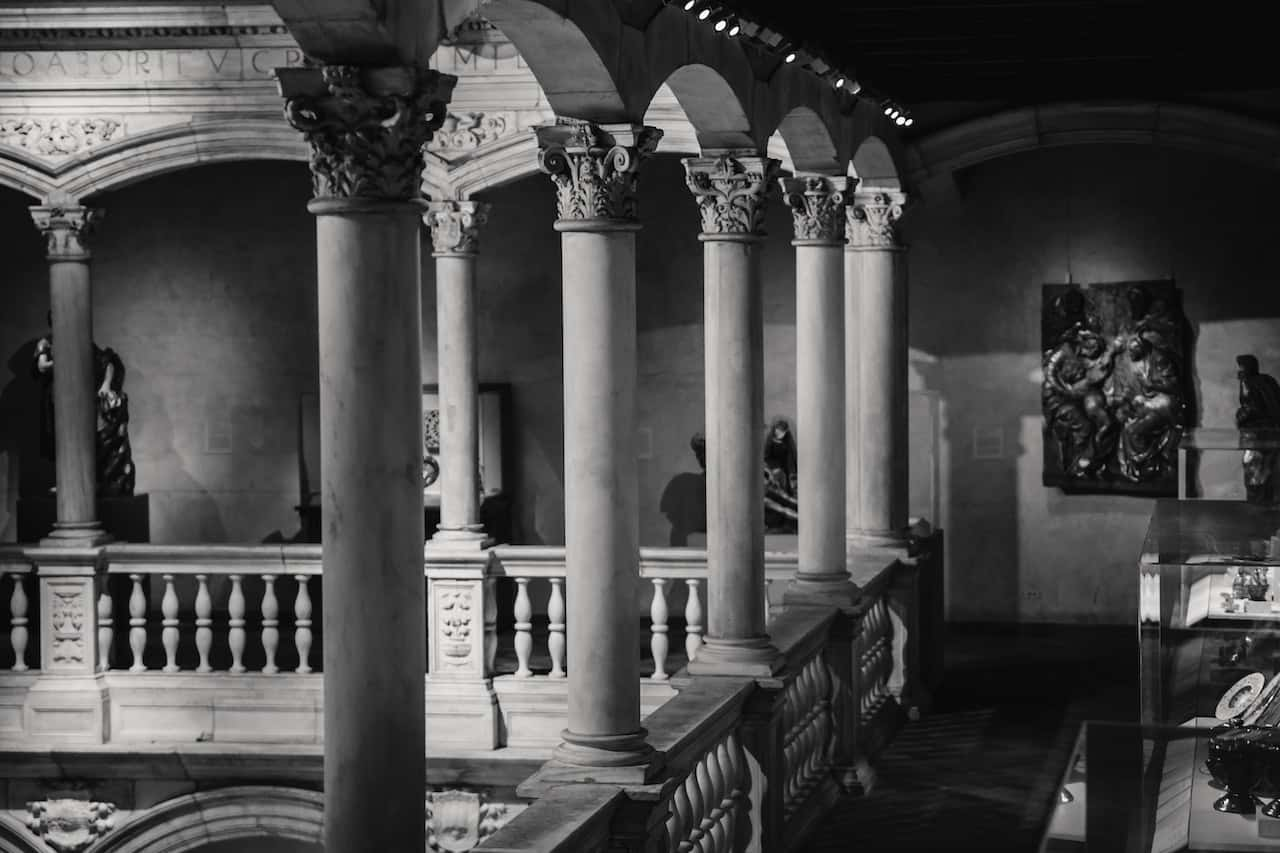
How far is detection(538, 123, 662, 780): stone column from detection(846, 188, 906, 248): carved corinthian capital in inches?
224

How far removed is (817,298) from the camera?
9688 millimetres

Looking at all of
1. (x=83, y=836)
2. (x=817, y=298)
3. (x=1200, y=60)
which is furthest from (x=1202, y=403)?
(x=83, y=836)

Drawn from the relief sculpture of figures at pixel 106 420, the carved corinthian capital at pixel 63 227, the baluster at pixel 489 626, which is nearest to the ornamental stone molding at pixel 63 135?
the carved corinthian capital at pixel 63 227

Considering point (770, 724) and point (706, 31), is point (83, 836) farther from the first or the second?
point (706, 31)

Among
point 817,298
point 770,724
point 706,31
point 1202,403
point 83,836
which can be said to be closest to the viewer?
point 706,31

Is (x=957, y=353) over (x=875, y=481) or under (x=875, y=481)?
over

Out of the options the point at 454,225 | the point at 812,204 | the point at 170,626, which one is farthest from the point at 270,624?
the point at 812,204

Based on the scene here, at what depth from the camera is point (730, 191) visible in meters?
7.95

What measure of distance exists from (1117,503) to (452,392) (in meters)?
6.04

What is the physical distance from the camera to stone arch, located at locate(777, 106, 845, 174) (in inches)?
366

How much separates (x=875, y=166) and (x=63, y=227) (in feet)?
17.6

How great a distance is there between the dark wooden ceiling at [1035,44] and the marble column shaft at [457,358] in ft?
10.0

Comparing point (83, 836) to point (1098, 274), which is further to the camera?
point (1098, 274)

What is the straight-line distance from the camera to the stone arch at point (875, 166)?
11.5 m
